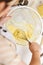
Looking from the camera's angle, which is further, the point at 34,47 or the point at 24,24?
the point at 24,24

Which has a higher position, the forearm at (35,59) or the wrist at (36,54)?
the wrist at (36,54)

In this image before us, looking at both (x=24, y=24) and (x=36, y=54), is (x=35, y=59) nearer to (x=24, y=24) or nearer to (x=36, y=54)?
(x=36, y=54)

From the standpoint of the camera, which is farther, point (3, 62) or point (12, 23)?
point (12, 23)

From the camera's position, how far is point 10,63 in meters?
0.62

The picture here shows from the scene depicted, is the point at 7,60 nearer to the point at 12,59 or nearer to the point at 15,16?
the point at 12,59

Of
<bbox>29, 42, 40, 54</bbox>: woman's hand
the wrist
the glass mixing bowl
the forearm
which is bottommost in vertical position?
the forearm

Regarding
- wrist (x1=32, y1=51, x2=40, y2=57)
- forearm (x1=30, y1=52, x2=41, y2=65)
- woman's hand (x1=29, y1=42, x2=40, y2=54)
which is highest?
woman's hand (x1=29, y1=42, x2=40, y2=54)

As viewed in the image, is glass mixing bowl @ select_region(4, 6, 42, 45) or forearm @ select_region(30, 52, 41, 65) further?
glass mixing bowl @ select_region(4, 6, 42, 45)

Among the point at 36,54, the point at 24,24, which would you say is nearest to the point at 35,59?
the point at 36,54

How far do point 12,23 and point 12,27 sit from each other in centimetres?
3

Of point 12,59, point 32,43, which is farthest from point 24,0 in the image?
point 12,59

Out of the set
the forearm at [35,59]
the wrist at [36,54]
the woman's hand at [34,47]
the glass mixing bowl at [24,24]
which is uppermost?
the glass mixing bowl at [24,24]

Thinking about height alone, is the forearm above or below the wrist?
below

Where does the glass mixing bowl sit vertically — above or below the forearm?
above
